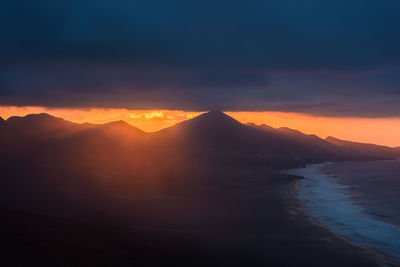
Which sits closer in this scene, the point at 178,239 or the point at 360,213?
the point at 178,239

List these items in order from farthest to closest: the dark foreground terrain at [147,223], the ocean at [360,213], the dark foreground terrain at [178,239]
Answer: the ocean at [360,213] < the dark foreground terrain at [147,223] < the dark foreground terrain at [178,239]

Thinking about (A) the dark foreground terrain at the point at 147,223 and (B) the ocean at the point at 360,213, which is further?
(B) the ocean at the point at 360,213

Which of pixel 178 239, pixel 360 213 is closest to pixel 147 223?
pixel 178 239

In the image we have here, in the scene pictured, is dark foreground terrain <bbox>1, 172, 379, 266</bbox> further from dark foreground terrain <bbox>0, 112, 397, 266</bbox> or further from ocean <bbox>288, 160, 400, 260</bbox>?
ocean <bbox>288, 160, 400, 260</bbox>

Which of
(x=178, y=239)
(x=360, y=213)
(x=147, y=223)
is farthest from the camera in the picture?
(x=360, y=213)

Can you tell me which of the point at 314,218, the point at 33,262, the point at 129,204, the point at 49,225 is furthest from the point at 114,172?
the point at 33,262

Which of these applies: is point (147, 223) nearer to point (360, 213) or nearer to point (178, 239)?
point (178, 239)

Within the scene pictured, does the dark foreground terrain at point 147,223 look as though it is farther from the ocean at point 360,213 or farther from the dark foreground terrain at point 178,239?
the ocean at point 360,213

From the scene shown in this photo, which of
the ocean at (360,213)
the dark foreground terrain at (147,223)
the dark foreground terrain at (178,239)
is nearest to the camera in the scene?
the dark foreground terrain at (178,239)

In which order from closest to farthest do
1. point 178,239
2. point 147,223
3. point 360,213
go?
point 178,239 < point 147,223 < point 360,213

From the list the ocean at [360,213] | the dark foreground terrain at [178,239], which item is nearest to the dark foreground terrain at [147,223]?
the dark foreground terrain at [178,239]

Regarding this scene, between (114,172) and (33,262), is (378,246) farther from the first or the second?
(114,172)
